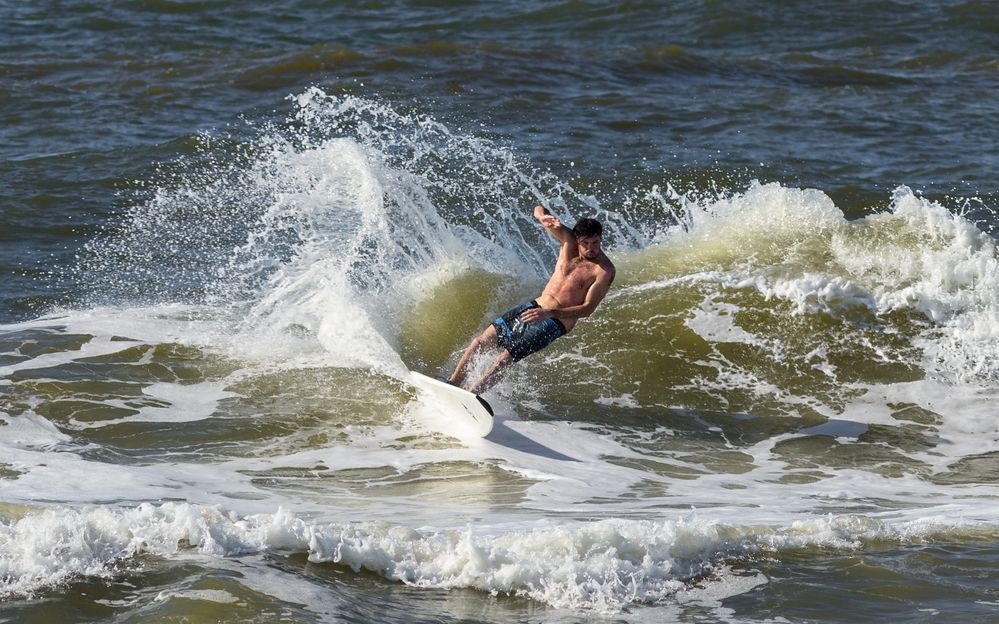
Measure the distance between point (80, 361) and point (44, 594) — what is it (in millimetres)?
4490

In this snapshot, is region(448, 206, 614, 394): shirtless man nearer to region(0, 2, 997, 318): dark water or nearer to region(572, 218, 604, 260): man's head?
region(572, 218, 604, 260): man's head

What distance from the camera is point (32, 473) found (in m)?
7.53

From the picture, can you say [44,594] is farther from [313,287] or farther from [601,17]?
[601,17]

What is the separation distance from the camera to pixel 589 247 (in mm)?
9312

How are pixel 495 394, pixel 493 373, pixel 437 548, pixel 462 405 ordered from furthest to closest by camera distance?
pixel 495 394 < pixel 493 373 < pixel 462 405 < pixel 437 548

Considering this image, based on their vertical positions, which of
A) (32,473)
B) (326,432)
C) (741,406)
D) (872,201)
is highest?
(872,201)

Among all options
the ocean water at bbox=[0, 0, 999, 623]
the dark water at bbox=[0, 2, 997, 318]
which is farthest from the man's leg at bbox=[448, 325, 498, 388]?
the dark water at bbox=[0, 2, 997, 318]

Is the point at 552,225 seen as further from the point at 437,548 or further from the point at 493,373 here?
the point at 437,548

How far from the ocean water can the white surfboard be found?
0.12 m

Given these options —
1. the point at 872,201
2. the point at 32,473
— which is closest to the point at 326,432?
the point at 32,473

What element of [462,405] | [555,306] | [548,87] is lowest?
[462,405]

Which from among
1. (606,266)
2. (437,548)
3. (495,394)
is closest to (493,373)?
(495,394)

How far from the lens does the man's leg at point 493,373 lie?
9328 mm

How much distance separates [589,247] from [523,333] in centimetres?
81
